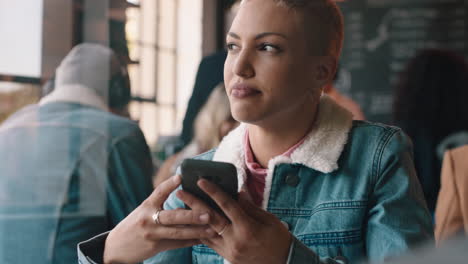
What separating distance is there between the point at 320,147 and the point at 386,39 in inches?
111

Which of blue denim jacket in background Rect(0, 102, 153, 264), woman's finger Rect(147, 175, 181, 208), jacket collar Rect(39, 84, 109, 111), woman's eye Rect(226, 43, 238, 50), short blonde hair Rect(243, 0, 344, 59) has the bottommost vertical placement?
blue denim jacket in background Rect(0, 102, 153, 264)

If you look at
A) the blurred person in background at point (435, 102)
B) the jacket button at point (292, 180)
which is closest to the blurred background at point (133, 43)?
the jacket button at point (292, 180)

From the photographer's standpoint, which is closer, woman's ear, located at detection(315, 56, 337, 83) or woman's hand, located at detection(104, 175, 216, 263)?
woman's hand, located at detection(104, 175, 216, 263)

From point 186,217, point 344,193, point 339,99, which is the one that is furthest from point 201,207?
point 339,99

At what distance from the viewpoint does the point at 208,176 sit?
0.74m

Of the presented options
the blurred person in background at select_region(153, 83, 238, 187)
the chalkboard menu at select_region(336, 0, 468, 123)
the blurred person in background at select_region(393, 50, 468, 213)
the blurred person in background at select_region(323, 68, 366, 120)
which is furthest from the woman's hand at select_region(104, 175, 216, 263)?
the chalkboard menu at select_region(336, 0, 468, 123)

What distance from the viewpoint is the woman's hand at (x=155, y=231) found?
2.52 ft

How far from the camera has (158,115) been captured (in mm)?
1229

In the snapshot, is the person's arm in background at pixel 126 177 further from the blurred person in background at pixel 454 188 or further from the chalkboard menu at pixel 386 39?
the chalkboard menu at pixel 386 39

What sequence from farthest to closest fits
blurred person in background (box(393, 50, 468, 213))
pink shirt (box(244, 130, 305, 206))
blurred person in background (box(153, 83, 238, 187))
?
blurred person in background (box(393, 50, 468, 213)) < blurred person in background (box(153, 83, 238, 187)) < pink shirt (box(244, 130, 305, 206))

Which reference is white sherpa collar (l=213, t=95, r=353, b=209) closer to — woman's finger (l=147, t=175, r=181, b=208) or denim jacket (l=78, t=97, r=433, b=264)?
denim jacket (l=78, t=97, r=433, b=264)

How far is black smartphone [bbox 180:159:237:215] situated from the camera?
0.74 m

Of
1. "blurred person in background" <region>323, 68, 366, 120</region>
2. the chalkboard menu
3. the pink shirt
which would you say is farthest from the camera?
the chalkboard menu

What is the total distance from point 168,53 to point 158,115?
20 centimetres
